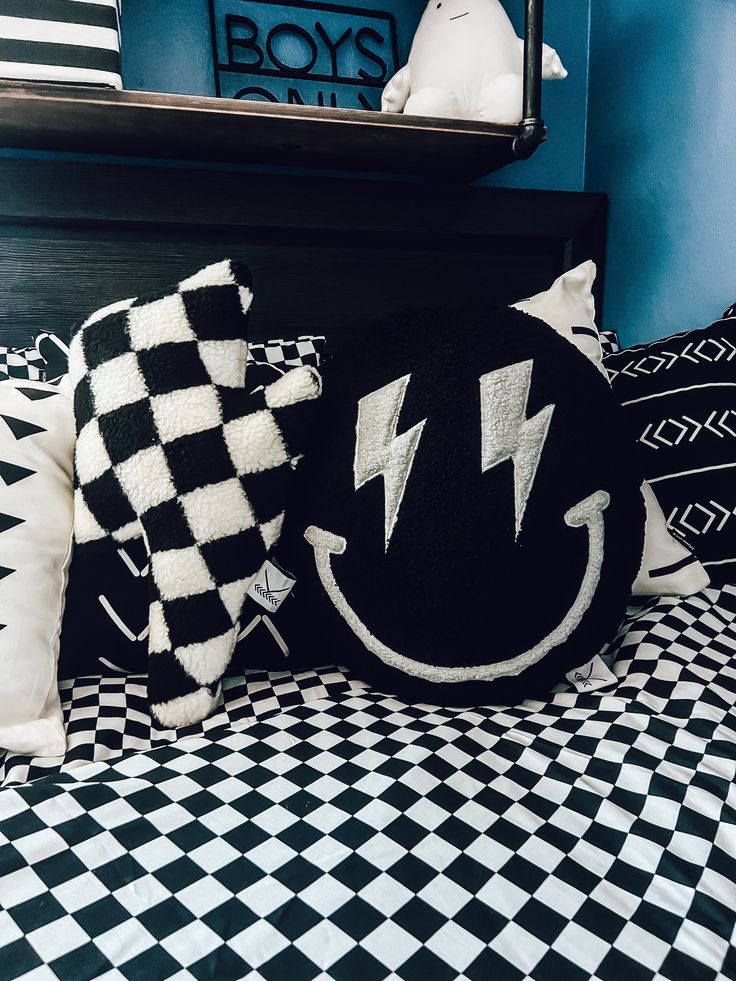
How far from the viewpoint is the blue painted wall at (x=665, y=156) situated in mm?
1272

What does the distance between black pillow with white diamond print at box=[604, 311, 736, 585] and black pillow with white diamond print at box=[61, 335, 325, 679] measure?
0.66 m

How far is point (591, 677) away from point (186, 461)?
20.4 inches

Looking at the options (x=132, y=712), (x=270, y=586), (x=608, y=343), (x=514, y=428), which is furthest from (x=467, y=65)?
(x=132, y=712)

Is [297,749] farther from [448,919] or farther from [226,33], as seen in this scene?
[226,33]

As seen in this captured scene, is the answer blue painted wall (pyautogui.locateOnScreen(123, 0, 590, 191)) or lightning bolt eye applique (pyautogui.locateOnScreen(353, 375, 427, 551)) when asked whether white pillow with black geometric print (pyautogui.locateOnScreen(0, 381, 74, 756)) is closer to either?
lightning bolt eye applique (pyautogui.locateOnScreen(353, 375, 427, 551))

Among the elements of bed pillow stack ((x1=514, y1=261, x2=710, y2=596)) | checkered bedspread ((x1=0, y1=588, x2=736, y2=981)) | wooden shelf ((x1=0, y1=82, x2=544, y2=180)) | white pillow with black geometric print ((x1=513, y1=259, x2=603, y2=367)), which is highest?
wooden shelf ((x1=0, y1=82, x2=544, y2=180))

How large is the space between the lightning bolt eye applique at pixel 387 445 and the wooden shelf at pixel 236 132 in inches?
23.0

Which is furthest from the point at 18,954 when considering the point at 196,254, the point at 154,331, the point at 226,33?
the point at 226,33

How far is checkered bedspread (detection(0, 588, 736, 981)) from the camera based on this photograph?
0.45 metres

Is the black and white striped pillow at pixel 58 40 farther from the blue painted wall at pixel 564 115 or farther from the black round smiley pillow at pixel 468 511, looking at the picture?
the blue painted wall at pixel 564 115

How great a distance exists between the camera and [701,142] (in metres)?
1.31

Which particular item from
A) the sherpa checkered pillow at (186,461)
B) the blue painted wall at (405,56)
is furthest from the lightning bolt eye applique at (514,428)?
the blue painted wall at (405,56)

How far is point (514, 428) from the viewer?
710 millimetres

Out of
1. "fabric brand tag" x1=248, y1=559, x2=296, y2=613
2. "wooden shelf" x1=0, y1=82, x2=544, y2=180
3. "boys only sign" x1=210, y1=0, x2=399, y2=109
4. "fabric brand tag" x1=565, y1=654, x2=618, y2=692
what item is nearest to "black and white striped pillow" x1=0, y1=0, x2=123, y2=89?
"wooden shelf" x1=0, y1=82, x2=544, y2=180
